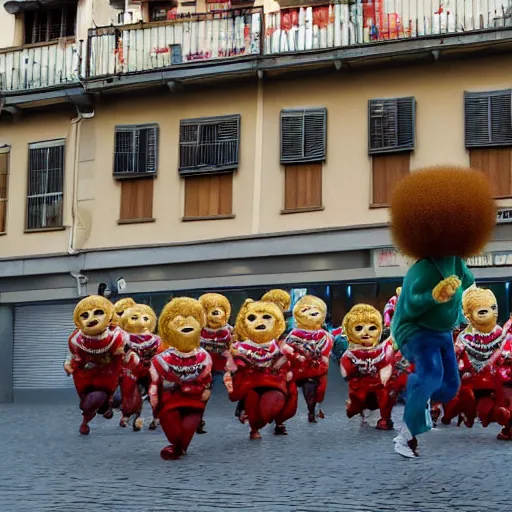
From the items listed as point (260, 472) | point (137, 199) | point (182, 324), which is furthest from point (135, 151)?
point (260, 472)

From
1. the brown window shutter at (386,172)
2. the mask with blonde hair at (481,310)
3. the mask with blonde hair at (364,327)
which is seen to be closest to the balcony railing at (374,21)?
the brown window shutter at (386,172)

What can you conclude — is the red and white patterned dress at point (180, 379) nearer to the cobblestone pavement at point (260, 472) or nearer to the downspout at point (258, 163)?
the cobblestone pavement at point (260, 472)

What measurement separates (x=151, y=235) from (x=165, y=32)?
12.5 feet

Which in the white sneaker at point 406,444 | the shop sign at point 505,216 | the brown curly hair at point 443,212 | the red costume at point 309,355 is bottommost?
the white sneaker at point 406,444

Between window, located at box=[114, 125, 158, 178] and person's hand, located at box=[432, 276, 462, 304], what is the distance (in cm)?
1320

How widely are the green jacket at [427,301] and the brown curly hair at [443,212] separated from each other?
0.35 ft

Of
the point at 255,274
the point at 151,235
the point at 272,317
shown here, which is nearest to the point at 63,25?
the point at 151,235

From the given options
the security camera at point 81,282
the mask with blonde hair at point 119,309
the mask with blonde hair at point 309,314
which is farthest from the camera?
the security camera at point 81,282

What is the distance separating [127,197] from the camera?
21141mm

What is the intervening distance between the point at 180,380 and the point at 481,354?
3363 mm

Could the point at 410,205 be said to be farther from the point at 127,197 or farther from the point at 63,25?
the point at 63,25

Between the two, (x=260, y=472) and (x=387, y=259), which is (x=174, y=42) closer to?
(x=387, y=259)

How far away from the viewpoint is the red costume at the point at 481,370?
11.3m

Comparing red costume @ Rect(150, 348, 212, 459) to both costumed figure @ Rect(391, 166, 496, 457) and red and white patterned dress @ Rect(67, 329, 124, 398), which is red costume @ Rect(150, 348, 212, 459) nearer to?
costumed figure @ Rect(391, 166, 496, 457)
